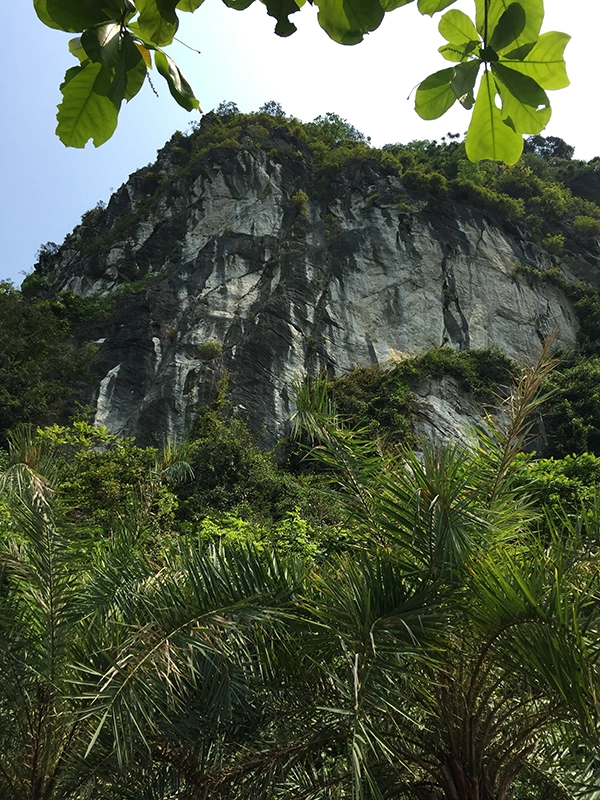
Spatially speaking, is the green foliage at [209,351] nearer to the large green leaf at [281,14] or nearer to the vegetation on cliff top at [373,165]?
the vegetation on cliff top at [373,165]

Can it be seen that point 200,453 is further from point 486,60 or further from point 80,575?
point 486,60

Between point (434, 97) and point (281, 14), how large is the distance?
253 millimetres

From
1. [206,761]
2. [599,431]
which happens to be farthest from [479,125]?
[599,431]

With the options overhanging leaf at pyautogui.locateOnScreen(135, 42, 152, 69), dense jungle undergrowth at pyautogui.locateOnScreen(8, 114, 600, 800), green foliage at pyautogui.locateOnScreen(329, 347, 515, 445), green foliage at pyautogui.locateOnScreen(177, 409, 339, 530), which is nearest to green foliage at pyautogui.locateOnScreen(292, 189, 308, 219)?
green foliage at pyautogui.locateOnScreen(329, 347, 515, 445)

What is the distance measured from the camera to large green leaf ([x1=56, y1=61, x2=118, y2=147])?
927mm

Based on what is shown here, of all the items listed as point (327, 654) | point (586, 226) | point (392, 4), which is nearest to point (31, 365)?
point (327, 654)

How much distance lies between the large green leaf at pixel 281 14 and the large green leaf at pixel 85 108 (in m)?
0.25

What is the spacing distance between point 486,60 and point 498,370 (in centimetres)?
1695

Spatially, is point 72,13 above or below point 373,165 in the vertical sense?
below

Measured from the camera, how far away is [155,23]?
0.93 metres

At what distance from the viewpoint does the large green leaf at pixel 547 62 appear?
885mm

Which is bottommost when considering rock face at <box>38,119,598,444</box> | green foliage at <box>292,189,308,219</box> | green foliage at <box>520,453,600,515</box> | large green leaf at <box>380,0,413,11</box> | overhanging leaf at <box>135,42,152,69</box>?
green foliage at <box>520,453,600,515</box>

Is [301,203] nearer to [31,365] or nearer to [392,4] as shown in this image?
[31,365]

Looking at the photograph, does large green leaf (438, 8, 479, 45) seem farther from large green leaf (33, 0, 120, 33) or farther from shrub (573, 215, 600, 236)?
shrub (573, 215, 600, 236)
